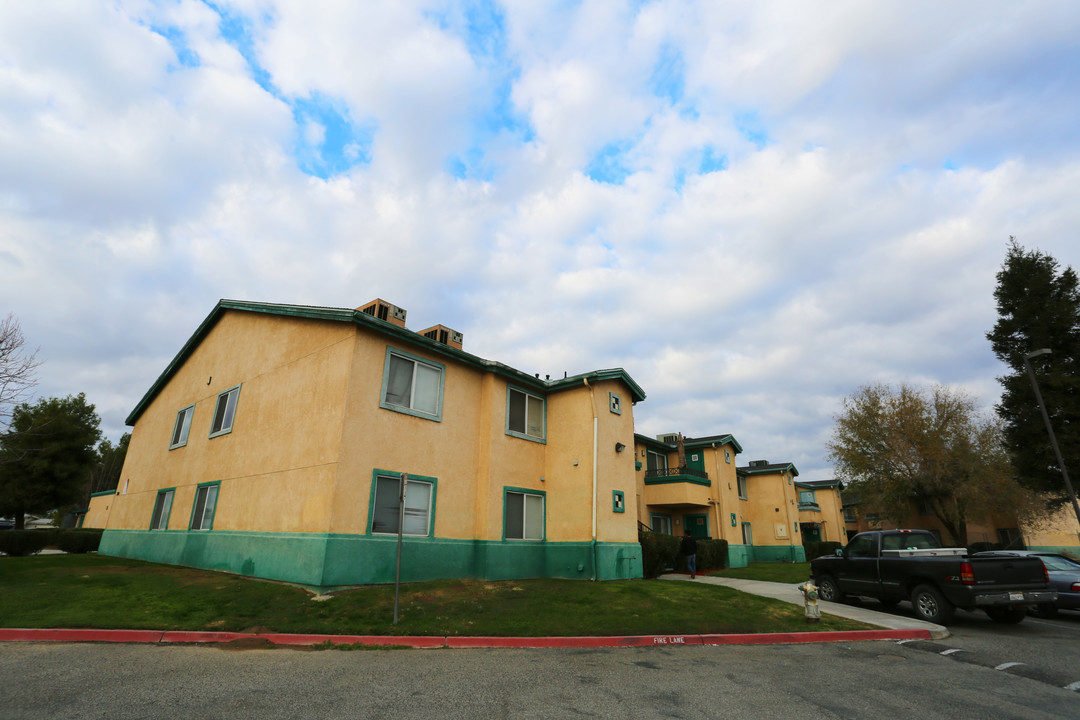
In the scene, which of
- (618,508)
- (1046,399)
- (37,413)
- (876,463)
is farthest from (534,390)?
(37,413)

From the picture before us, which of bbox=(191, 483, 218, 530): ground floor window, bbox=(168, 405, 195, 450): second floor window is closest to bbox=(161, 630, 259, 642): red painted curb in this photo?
bbox=(191, 483, 218, 530): ground floor window

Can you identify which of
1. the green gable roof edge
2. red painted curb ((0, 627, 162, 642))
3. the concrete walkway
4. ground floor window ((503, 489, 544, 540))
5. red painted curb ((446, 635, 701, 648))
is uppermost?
the green gable roof edge

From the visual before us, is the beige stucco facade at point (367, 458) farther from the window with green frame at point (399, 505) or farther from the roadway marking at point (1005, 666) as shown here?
the roadway marking at point (1005, 666)

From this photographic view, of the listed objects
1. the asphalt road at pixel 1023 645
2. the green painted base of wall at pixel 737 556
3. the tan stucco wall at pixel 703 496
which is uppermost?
the tan stucco wall at pixel 703 496

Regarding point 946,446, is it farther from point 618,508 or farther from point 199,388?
point 199,388

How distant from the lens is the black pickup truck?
9.88m

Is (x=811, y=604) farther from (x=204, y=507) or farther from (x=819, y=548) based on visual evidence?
(x=819, y=548)

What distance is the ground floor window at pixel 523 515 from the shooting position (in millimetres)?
15648

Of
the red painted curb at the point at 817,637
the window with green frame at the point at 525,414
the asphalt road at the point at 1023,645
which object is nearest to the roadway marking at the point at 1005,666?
the asphalt road at the point at 1023,645

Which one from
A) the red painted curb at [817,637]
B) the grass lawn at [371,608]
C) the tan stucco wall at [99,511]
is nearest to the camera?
the grass lawn at [371,608]

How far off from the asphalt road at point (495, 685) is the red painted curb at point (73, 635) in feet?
1.35

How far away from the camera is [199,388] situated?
19500 mm

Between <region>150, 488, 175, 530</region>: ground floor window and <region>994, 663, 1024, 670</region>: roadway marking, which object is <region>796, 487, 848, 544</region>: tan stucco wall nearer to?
<region>994, 663, 1024, 670</region>: roadway marking

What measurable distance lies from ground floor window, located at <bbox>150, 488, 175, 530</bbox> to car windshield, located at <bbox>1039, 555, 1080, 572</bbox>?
25948 millimetres
